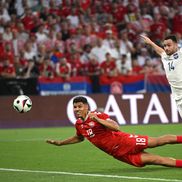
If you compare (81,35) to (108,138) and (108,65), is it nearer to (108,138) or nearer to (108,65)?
(108,65)

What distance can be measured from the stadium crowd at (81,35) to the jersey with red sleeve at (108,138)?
10.2 m

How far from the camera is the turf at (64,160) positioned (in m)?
10.7

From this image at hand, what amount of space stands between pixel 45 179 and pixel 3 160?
289 centimetres

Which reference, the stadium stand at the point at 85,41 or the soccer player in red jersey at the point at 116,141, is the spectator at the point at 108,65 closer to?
the stadium stand at the point at 85,41

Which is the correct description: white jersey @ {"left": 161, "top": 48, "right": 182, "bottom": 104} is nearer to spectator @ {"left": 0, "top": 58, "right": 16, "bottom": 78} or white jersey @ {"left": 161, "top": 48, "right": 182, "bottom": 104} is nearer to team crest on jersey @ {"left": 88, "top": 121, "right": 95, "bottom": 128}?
team crest on jersey @ {"left": 88, "top": 121, "right": 95, "bottom": 128}

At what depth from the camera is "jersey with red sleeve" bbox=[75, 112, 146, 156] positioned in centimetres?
1129

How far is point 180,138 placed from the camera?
1164 centimetres

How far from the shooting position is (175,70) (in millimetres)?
12164

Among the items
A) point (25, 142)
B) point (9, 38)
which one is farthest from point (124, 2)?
point (25, 142)

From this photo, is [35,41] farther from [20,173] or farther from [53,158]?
[20,173]

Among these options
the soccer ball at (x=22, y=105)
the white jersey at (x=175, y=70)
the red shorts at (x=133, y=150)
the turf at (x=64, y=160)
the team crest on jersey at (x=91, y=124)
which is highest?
the white jersey at (x=175, y=70)

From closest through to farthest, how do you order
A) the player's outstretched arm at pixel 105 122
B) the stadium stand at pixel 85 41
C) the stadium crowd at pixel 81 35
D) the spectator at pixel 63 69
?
the player's outstretched arm at pixel 105 122 < the spectator at pixel 63 69 < the stadium stand at pixel 85 41 < the stadium crowd at pixel 81 35

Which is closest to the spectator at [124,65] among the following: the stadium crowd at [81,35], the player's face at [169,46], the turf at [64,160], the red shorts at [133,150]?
the stadium crowd at [81,35]

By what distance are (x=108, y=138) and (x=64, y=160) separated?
211cm
